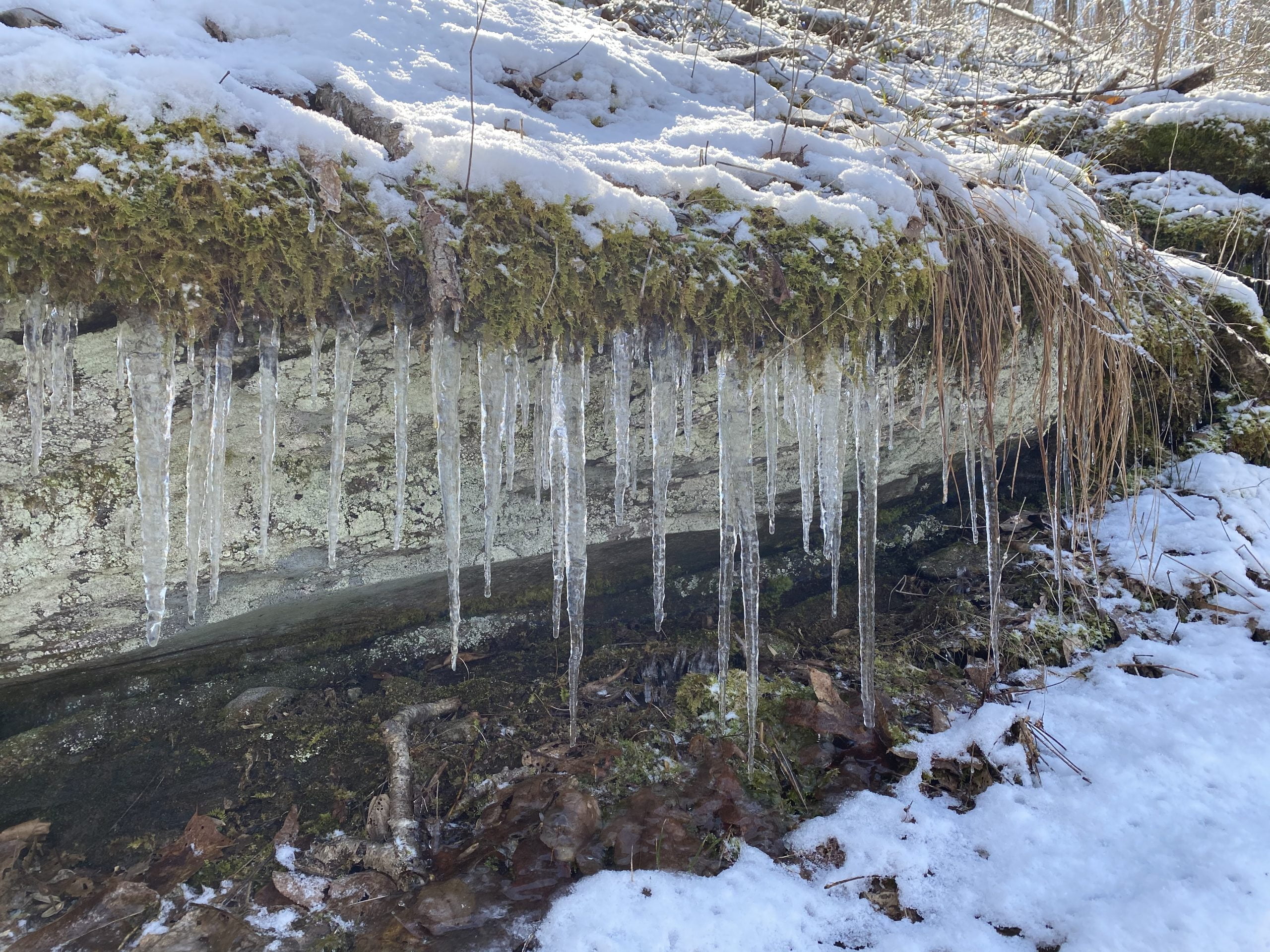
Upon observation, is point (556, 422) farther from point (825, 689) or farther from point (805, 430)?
point (825, 689)

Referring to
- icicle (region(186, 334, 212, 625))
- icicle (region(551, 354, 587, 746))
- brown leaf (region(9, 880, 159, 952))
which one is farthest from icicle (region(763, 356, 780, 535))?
brown leaf (region(9, 880, 159, 952))

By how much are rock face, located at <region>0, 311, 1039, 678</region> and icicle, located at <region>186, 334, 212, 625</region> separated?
0.10 meters

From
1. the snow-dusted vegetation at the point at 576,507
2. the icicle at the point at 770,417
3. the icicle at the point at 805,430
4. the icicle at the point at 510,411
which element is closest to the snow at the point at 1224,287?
the snow-dusted vegetation at the point at 576,507

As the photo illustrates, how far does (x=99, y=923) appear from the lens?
2.21 m

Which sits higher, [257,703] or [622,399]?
[622,399]

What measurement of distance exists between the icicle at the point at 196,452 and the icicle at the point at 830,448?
8.07ft

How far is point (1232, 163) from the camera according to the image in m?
5.12

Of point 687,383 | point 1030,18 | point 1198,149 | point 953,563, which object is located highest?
point 1030,18

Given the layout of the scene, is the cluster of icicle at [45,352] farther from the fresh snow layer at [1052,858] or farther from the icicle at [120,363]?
the fresh snow layer at [1052,858]

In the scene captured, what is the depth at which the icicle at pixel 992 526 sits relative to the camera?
2961 mm

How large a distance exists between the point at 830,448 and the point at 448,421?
1711mm

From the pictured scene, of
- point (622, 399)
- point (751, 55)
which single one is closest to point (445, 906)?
Result: point (622, 399)

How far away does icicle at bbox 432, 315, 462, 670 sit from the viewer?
7.86 ft

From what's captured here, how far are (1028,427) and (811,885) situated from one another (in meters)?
2.99
